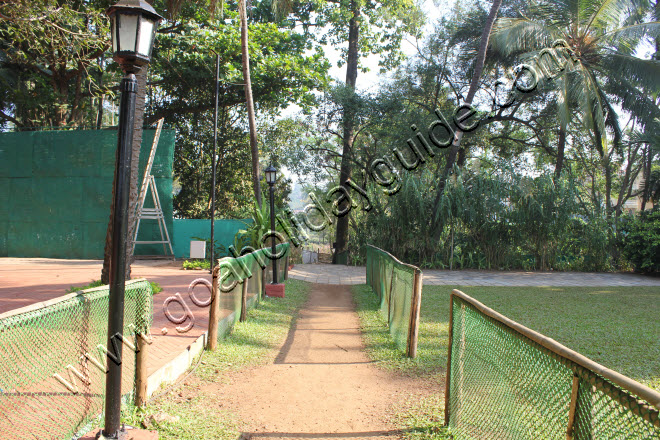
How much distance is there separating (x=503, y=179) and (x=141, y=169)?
42.3 ft

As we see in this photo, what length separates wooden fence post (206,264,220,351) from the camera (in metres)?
5.68

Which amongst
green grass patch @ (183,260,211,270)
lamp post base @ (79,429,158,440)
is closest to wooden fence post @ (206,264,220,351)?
lamp post base @ (79,429,158,440)

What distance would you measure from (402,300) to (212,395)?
2900 mm

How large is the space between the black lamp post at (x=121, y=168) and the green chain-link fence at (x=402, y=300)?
133 inches

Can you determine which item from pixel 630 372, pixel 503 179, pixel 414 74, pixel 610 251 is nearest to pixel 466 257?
pixel 503 179

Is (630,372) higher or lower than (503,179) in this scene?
lower

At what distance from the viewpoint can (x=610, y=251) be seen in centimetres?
1669

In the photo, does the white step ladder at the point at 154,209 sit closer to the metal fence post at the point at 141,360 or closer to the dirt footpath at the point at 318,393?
the dirt footpath at the point at 318,393

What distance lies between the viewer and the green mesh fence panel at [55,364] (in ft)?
7.99

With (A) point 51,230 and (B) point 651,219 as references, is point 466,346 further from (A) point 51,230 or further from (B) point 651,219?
(A) point 51,230

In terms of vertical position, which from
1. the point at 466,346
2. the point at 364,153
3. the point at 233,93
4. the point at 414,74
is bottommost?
the point at 466,346

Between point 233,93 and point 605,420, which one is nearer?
point 605,420

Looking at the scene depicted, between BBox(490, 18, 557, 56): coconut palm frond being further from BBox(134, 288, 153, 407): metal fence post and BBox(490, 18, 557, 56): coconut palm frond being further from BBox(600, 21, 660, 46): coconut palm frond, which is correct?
BBox(134, 288, 153, 407): metal fence post

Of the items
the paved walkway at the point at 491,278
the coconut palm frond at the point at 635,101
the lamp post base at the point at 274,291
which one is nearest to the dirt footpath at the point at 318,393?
the lamp post base at the point at 274,291
